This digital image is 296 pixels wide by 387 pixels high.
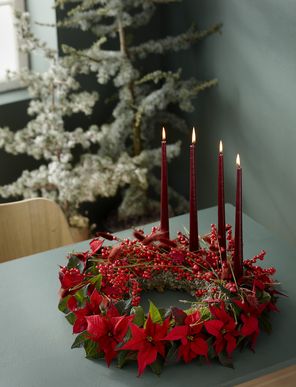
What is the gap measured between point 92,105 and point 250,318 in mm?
1576

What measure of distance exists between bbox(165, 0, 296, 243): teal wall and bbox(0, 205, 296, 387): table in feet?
3.22

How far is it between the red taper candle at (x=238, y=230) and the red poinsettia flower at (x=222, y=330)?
0.14m

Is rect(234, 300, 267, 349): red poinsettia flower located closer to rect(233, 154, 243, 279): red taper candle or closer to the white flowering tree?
rect(233, 154, 243, 279): red taper candle

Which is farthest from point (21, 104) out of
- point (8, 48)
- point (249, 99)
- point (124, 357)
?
point (124, 357)

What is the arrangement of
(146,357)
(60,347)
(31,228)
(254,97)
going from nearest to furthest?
(146,357)
(60,347)
(31,228)
(254,97)

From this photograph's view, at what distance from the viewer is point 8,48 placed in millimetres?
3404

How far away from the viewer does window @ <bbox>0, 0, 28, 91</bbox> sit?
3317mm

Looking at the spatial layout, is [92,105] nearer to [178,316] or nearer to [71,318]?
[71,318]

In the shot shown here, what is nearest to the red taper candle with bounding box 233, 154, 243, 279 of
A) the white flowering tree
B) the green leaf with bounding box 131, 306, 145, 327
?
the green leaf with bounding box 131, 306, 145, 327

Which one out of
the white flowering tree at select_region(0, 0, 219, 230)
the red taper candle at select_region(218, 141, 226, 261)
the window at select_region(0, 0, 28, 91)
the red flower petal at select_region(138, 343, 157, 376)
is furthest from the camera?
the window at select_region(0, 0, 28, 91)

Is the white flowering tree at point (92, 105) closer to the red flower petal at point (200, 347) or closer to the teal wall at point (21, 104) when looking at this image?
the teal wall at point (21, 104)

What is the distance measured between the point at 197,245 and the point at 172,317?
0.25 meters

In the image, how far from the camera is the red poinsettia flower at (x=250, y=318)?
159cm

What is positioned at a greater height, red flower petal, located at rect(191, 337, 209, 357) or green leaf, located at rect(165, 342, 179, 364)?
red flower petal, located at rect(191, 337, 209, 357)
